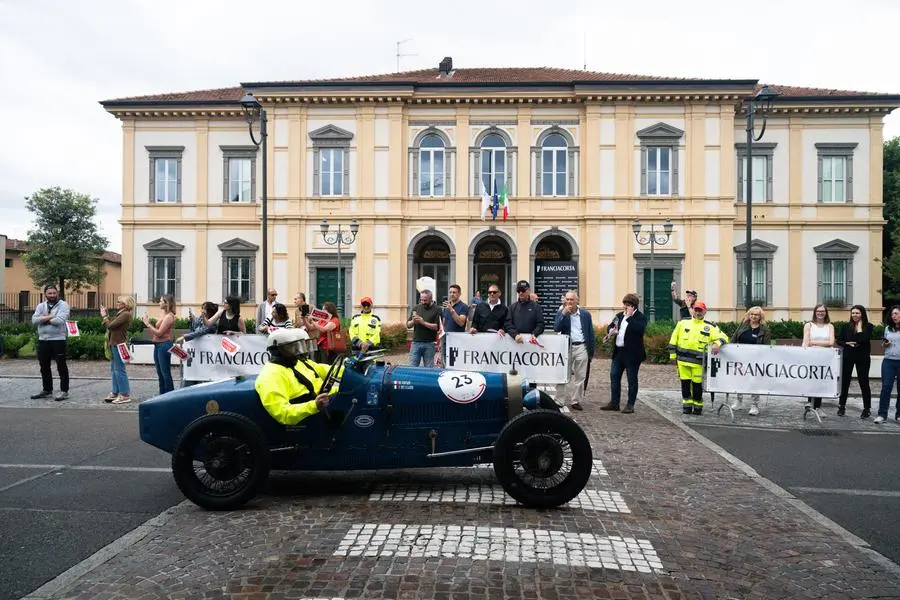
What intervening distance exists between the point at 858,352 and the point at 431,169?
67.9ft

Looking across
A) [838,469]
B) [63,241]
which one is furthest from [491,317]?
[63,241]

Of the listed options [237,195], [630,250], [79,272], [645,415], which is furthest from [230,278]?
[645,415]

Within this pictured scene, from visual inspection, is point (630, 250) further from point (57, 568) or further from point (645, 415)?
point (57, 568)

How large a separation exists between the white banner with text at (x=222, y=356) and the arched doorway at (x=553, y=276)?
18223 millimetres

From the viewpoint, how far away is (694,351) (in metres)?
11.0

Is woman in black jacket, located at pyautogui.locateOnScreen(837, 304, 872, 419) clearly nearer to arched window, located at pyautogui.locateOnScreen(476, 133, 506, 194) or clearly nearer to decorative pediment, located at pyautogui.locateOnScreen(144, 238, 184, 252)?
arched window, located at pyautogui.locateOnScreen(476, 133, 506, 194)

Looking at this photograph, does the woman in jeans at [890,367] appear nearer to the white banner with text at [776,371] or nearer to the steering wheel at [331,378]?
the white banner with text at [776,371]

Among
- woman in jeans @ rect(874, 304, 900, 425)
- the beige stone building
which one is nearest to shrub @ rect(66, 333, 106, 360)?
the beige stone building

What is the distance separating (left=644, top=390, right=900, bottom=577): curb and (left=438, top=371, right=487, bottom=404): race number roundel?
9.63 ft

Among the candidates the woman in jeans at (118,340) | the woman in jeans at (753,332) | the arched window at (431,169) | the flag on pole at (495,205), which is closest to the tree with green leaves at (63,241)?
the arched window at (431,169)

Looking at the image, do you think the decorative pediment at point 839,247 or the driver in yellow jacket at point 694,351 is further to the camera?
the decorative pediment at point 839,247

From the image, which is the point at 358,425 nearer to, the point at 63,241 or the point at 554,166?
the point at 554,166

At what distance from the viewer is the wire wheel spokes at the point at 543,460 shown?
18.2ft

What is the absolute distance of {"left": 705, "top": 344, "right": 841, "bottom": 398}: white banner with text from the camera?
10.9m
